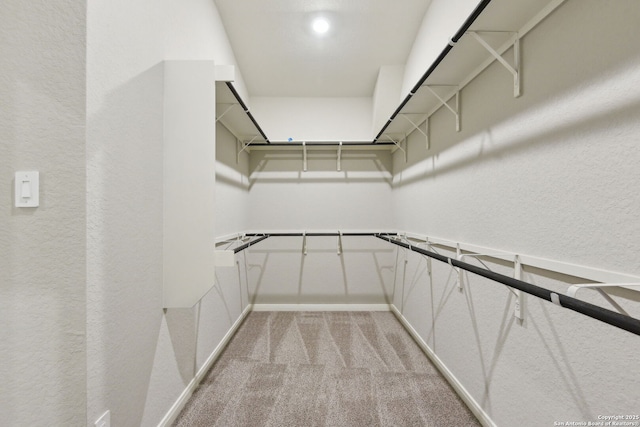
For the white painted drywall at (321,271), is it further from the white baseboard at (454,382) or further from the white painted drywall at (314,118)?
the white painted drywall at (314,118)

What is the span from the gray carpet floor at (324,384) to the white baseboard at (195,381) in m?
0.04

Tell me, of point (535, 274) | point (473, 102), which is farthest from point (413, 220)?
point (535, 274)

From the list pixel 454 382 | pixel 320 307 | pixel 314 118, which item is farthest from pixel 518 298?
pixel 314 118

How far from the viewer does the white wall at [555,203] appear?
76cm

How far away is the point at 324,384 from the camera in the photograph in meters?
1.77

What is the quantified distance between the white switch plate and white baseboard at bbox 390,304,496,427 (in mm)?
1688

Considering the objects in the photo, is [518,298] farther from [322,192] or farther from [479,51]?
[322,192]

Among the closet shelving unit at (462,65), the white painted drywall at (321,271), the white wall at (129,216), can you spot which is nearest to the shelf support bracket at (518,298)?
the closet shelving unit at (462,65)

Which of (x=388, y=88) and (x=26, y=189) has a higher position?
(x=388, y=88)

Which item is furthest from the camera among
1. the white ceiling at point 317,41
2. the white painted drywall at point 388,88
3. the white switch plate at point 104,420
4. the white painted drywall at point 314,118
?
the white painted drywall at point 314,118

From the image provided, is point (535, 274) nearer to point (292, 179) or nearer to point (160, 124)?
point (160, 124)

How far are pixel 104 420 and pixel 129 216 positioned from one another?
729 millimetres

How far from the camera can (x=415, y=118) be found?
2232 mm

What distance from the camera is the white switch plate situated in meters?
0.89
